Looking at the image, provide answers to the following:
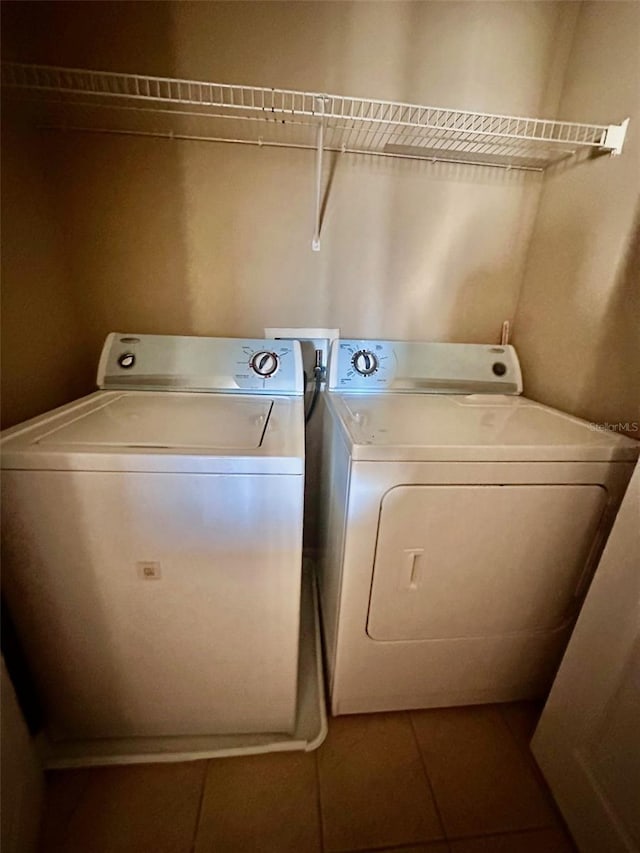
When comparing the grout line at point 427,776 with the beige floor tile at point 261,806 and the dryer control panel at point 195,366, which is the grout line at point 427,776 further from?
the dryer control panel at point 195,366

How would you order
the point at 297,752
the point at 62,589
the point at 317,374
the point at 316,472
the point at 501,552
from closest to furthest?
the point at 62,589 → the point at 501,552 → the point at 297,752 → the point at 317,374 → the point at 316,472

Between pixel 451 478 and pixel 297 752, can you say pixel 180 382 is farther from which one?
pixel 297 752

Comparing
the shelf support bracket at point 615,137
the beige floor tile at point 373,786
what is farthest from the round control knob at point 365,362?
the beige floor tile at point 373,786

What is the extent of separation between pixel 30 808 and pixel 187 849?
0.41 meters

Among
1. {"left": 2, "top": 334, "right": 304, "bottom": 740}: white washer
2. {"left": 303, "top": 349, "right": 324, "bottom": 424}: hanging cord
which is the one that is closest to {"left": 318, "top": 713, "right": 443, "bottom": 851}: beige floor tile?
{"left": 2, "top": 334, "right": 304, "bottom": 740}: white washer

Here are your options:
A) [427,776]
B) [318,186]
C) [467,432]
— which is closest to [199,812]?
[427,776]

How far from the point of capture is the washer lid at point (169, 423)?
0.85 m

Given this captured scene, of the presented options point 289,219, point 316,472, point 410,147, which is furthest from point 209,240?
point 316,472

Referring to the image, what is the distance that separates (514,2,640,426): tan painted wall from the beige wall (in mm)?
121

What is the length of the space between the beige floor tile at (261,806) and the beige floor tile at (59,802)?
0.36 m

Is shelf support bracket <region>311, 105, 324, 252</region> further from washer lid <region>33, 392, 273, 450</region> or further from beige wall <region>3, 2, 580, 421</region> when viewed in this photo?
washer lid <region>33, 392, 273, 450</region>

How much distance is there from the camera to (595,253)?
119 cm

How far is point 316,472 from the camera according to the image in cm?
167

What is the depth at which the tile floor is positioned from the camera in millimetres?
947
